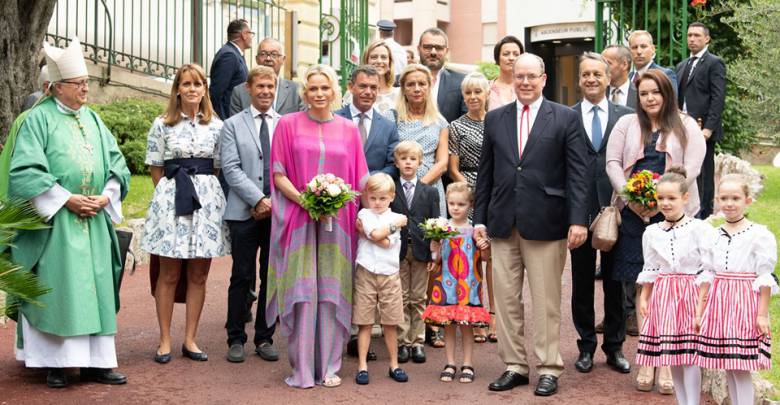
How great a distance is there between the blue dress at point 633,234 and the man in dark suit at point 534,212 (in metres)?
0.51

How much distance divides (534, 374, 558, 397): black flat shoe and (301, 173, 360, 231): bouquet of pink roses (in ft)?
5.97

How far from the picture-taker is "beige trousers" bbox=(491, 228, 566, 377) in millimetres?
7734

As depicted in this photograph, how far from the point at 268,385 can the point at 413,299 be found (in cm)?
151

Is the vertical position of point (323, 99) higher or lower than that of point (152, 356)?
higher

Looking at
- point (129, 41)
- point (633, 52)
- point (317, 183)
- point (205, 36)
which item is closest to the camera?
point (317, 183)

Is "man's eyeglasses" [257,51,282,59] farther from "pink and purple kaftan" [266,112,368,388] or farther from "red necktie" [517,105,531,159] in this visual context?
"red necktie" [517,105,531,159]

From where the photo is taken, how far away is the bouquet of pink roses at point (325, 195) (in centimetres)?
768

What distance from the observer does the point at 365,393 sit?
25.3 feet

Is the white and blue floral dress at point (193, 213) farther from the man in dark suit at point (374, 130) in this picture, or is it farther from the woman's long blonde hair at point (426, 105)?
the woman's long blonde hair at point (426, 105)

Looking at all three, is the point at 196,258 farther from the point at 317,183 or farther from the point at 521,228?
the point at 521,228

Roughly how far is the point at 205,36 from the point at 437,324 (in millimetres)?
12197

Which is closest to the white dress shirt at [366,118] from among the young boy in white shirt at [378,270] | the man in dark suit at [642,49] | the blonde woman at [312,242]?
the blonde woman at [312,242]

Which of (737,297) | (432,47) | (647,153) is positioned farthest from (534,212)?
(432,47)

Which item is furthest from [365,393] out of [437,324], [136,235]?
[136,235]
